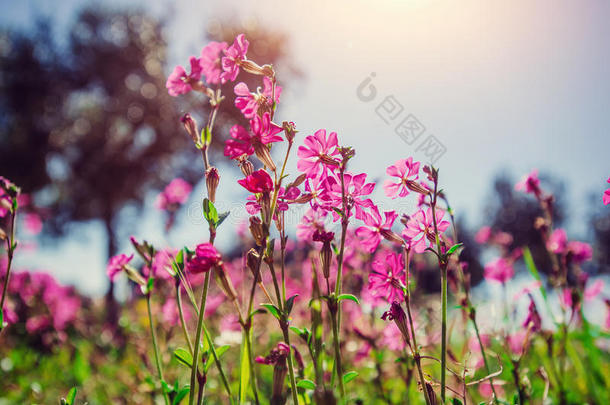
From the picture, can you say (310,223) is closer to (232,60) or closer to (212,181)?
(212,181)

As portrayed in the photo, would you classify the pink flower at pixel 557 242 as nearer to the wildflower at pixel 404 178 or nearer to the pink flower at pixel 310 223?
the wildflower at pixel 404 178

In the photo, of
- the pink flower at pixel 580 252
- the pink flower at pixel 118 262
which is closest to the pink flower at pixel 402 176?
the pink flower at pixel 118 262

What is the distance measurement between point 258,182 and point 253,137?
105 millimetres

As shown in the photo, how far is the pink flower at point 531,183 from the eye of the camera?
74.2 inches

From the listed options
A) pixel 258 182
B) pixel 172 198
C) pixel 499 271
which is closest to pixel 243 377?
pixel 258 182

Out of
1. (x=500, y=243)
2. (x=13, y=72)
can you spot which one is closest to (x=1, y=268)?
(x=500, y=243)

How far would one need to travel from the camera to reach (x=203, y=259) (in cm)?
78

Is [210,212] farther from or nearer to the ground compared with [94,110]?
nearer to the ground

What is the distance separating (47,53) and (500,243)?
1481cm

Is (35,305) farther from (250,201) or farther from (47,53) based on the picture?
(47,53)

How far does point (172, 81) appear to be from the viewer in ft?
3.84

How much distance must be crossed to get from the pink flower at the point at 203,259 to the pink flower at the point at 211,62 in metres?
0.54

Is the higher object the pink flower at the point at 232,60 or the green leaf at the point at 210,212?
the pink flower at the point at 232,60

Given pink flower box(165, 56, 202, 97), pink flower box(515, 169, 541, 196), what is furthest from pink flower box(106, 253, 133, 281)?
pink flower box(515, 169, 541, 196)
